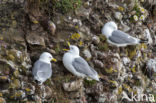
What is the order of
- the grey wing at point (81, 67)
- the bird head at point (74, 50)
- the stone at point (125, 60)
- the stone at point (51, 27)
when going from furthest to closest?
the stone at point (125, 60), the stone at point (51, 27), the bird head at point (74, 50), the grey wing at point (81, 67)

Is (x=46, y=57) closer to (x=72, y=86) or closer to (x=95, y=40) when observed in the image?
(x=72, y=86)

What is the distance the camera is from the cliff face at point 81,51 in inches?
158

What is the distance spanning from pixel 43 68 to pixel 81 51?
47.1 inches

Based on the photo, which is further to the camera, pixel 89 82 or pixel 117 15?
pixel 117 15

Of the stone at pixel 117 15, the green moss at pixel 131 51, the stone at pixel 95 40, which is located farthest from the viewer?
the stone at pixel 117 15

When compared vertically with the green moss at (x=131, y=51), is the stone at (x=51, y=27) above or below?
above

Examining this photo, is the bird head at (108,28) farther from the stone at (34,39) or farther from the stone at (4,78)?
the stone at (4,78)

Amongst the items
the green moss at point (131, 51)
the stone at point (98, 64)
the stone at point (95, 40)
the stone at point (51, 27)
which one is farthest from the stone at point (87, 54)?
the green moss at point (131, 51)

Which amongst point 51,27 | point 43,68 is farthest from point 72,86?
point 51,27

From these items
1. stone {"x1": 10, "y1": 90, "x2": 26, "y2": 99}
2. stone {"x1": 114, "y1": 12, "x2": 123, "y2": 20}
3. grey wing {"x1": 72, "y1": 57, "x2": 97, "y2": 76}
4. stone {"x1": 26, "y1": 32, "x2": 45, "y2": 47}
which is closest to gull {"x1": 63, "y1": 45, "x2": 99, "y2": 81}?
grey wing {"x1": 72, "y1": 57, "x2": 97, "y2": 76}

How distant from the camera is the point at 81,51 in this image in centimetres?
506

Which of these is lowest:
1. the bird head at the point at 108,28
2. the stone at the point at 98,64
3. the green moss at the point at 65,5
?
the stone at the point at 98,64

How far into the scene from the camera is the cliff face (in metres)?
4.00

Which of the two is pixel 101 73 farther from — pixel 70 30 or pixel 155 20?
pixel 155 20
